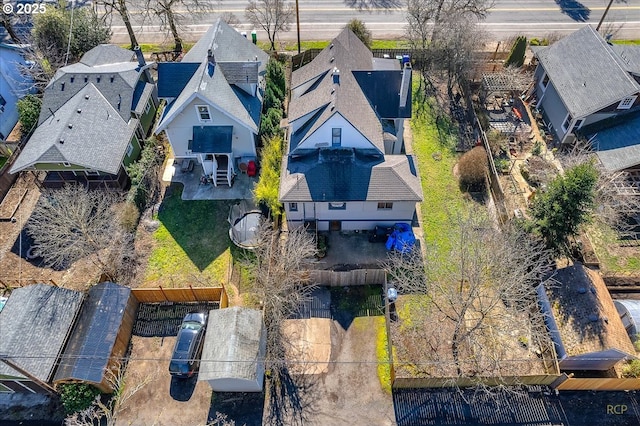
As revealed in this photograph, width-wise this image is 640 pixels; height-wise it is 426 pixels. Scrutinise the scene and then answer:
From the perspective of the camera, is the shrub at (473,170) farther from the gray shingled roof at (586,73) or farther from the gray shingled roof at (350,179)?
the gray shingled roof at (586,73)

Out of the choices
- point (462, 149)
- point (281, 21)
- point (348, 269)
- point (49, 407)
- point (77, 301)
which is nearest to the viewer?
point (49, 407)

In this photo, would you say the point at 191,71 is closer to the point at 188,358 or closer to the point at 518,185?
the point at 188,358

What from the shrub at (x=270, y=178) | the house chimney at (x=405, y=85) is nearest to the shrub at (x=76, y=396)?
the shrub at (x=270, y=178)

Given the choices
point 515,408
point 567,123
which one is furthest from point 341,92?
point 515,408

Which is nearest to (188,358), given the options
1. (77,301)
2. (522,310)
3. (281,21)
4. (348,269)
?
(77,301)

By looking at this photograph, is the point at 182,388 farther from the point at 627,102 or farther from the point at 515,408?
the point at 627,102

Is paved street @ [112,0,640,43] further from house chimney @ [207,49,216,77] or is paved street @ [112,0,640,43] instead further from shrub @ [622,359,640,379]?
shrub @ [622,359,640,379]
